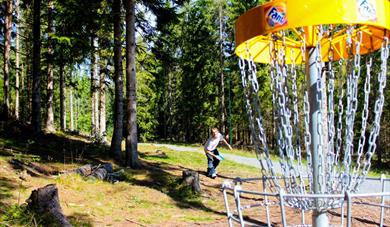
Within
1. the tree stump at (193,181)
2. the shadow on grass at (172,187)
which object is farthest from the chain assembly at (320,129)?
the tree stump at (193,181)

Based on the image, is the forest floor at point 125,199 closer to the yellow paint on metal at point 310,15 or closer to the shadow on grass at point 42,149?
the shadow on grass at point 42,149

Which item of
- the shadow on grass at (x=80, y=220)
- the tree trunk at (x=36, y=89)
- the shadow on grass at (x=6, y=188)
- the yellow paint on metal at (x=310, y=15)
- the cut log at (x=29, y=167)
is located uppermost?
the tree trunk at (x=36, y=89)

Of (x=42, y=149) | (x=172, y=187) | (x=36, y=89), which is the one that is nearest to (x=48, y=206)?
(x=172, y=187)

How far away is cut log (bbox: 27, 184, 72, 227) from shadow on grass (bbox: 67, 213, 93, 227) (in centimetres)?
74

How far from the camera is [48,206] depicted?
605 centimetres

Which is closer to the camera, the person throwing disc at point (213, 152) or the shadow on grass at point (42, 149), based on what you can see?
the shadow on grass at point (42, 149)

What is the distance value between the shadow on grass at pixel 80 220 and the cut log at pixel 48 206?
2.44 ft

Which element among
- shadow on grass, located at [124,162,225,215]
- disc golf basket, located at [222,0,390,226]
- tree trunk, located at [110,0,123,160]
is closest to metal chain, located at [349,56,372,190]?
disc golf basket, located at [222,0,390,226]

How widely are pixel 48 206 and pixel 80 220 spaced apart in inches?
43.4

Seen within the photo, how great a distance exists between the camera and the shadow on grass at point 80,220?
6.80 metres

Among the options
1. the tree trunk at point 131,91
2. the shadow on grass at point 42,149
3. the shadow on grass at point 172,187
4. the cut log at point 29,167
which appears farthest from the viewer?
the tree trunk at point 131,91

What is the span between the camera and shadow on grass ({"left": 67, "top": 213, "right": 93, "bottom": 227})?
22.3 ft

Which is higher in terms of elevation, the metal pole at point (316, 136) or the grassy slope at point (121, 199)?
the metal pole at point (316, 136)

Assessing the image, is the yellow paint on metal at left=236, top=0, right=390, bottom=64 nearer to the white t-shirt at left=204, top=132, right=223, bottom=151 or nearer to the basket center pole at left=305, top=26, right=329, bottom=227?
the basket center pole at left=305, top=26, right=329, bottom=227
